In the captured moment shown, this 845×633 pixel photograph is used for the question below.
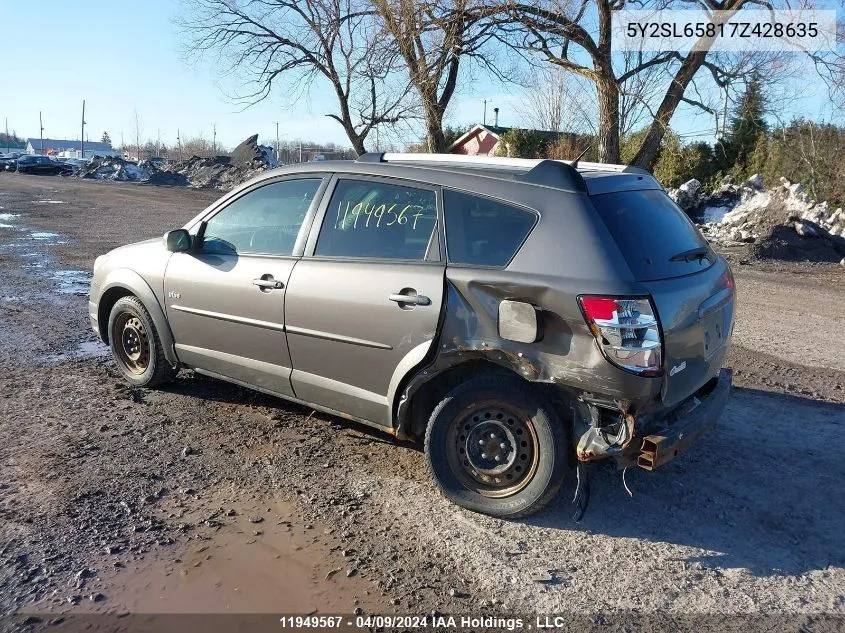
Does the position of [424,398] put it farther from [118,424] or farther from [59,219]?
[59,219]

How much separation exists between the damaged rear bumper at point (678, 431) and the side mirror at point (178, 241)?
3360 mm

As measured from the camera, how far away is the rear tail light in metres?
3.26

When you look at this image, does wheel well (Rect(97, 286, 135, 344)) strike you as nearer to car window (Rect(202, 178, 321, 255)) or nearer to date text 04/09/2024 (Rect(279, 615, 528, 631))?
car window (Rect(202, 178, 321, 255))

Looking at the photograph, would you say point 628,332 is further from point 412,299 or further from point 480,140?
point 480,140

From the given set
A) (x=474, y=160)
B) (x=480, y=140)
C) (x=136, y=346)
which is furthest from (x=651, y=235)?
(x=480, y=140)

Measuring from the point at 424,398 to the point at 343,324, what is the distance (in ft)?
2.15

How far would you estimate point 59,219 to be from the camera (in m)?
19.1

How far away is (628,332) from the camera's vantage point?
10.7 ft

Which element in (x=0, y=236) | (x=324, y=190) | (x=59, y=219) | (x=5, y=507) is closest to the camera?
(x=5, y=507)

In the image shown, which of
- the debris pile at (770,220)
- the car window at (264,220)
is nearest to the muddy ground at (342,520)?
the car window at (264,220)

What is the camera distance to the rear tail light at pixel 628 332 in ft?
10.7

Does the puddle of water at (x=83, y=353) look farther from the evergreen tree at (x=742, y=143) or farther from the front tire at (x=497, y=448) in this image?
the evergreen tree at (x=742, y=143)

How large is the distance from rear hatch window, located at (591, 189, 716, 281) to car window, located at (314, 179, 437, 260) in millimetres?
993

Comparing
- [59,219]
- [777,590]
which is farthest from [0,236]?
[777,590]
